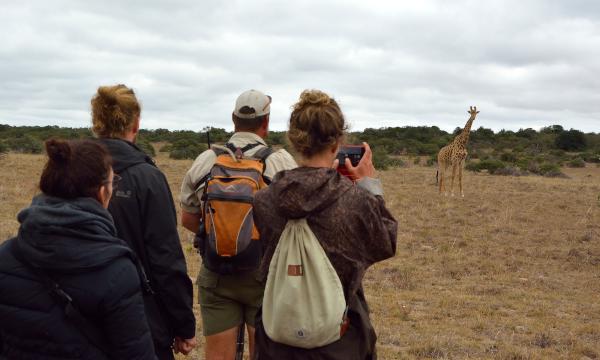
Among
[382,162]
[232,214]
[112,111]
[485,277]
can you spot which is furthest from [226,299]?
[382,162]

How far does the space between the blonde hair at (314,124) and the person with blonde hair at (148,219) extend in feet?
2.12

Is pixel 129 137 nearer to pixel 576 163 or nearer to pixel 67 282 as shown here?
pixel 67 282

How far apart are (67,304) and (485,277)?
6588mm

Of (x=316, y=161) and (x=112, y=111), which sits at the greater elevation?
(x=112, y=111)

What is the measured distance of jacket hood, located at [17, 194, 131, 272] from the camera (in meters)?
1.89

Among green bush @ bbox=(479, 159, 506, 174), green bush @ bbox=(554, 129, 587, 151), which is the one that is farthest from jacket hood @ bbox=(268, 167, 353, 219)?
green bush @ bbox=(554, 129, 587, 151)

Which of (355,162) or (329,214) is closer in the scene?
(329,214)

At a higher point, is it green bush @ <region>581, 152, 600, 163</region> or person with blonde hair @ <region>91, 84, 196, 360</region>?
green bush @ <region>581, 152, 600, 163</region>

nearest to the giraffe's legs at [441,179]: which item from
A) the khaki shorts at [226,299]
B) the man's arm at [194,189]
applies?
the man's arm at [194,189]

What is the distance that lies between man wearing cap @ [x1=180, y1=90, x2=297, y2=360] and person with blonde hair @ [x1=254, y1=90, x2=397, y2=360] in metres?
0.63

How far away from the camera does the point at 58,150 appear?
199 cm

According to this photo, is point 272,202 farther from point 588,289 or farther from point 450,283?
point 588,289

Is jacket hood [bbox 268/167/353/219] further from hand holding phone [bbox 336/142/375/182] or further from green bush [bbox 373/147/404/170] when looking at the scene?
green bush [bbox 373/147/404/170]

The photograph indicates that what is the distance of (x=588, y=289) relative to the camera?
24.1 ft
